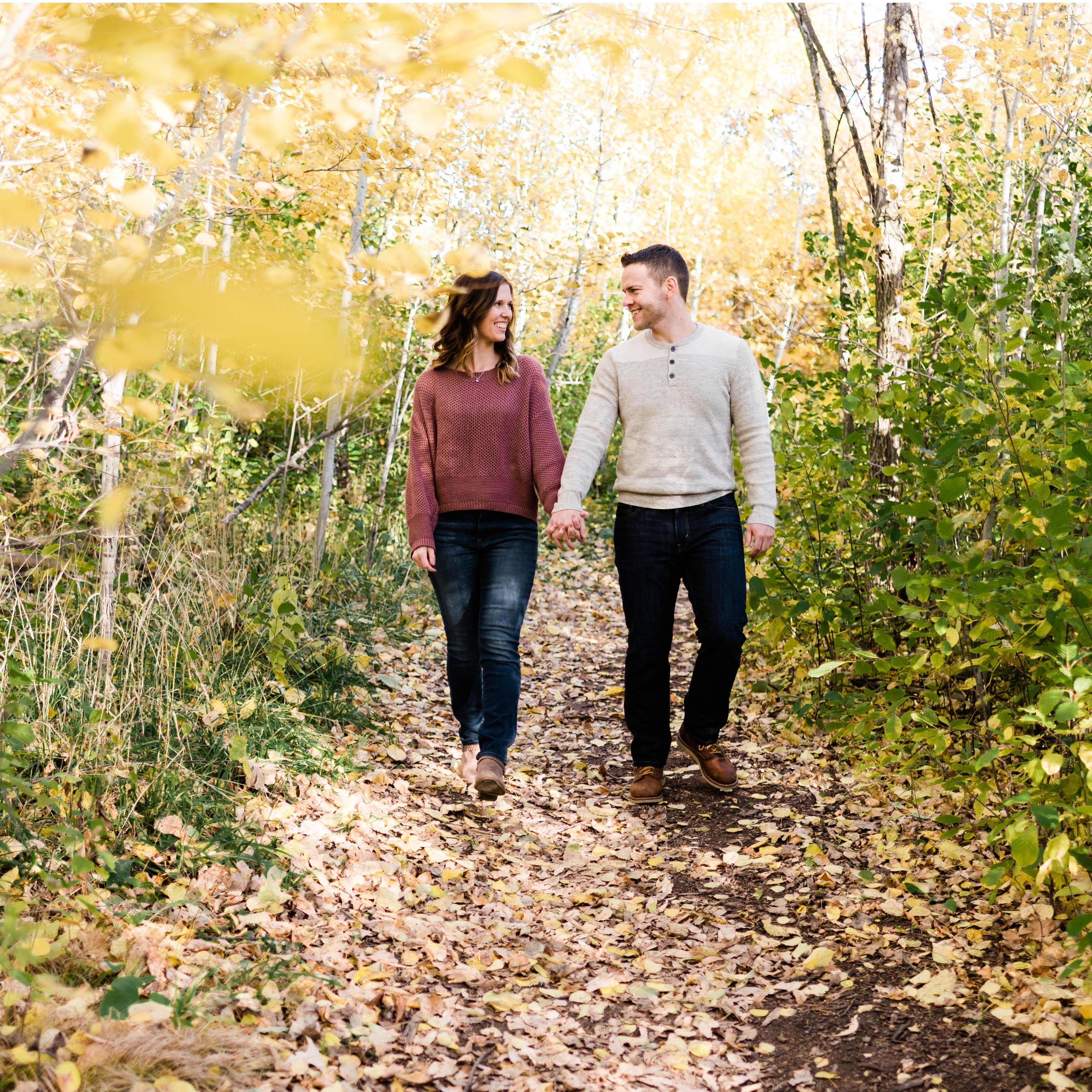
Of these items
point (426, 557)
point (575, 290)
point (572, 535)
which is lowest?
point (426, 557)

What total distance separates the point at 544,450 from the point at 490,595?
0.64 meters

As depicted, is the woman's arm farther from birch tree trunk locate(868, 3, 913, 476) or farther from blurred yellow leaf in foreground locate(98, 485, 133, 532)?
birch tree trunk locate(868, 3, 913, 476)

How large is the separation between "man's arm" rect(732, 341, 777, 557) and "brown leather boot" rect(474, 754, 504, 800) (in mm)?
1343

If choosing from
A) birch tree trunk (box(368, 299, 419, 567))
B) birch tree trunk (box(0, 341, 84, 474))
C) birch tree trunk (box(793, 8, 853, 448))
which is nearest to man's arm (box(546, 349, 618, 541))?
birch tree trunk (box(793, 8, 853, 448))

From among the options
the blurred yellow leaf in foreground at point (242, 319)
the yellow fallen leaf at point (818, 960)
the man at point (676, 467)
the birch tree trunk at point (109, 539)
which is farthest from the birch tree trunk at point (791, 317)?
the blurred yellow leaf in foreground at point (242, 319)

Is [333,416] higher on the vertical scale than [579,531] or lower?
higher

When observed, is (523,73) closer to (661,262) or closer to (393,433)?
(661,262)

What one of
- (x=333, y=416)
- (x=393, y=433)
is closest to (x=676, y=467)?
(x=333, y=416)

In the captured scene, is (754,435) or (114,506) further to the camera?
(754,435)

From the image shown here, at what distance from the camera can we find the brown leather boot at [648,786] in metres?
4.33

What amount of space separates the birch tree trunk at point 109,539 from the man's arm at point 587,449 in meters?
1.67

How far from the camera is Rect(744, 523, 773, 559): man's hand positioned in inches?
156

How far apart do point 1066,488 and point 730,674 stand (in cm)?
153

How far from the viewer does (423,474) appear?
165 inches
